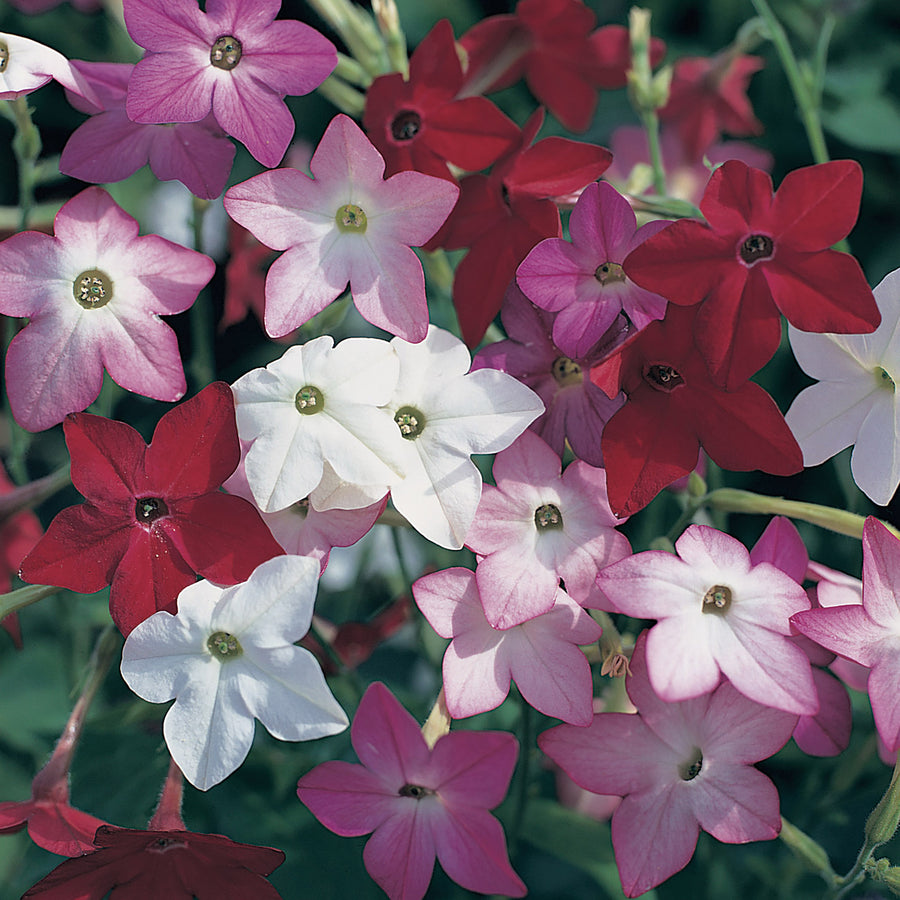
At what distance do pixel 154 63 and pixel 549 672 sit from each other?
13.3 inches

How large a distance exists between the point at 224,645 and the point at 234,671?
0.01 meters

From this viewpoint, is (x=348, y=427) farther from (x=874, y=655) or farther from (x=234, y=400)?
(x=874, y=655)

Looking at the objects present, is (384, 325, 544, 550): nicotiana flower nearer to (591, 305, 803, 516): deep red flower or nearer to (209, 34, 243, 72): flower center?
(591, 305, 803, 516): deep red flower

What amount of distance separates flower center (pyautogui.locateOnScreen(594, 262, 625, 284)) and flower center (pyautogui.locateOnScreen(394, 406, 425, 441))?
11 cm

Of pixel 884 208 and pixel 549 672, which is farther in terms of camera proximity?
pixel 884 208

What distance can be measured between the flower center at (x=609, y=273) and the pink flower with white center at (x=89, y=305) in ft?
0.61

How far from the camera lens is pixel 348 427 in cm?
42

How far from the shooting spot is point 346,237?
0.46 meters

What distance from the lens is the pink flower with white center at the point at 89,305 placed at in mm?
439

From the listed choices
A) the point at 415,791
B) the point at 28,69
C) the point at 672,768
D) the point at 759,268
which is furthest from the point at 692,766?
the point at 28,69

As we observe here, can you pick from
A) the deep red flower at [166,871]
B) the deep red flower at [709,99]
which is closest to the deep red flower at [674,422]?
the deep red flower at [166,871]

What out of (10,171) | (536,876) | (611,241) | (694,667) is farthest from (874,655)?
(10,171)

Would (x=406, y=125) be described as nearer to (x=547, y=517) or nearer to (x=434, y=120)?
(x=434, y=120)

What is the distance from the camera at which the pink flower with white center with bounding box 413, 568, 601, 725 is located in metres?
0.42
